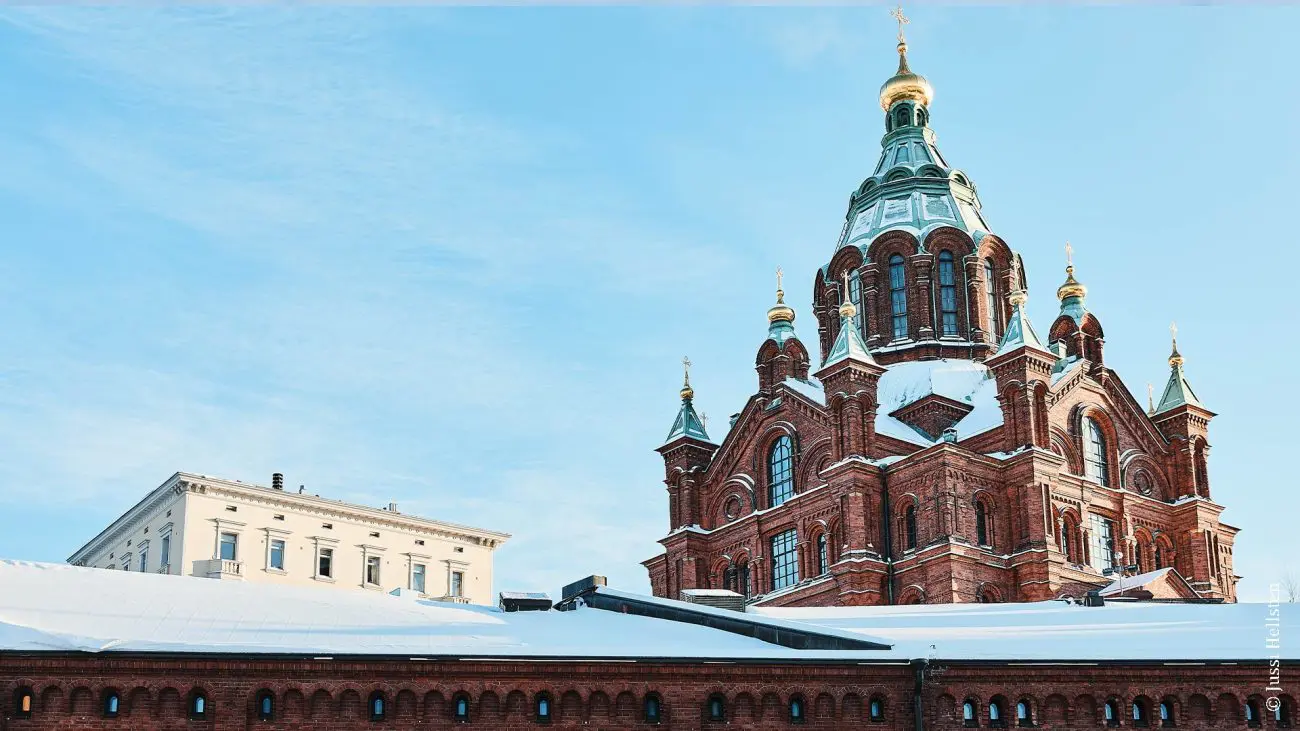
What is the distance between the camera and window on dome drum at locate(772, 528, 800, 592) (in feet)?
235

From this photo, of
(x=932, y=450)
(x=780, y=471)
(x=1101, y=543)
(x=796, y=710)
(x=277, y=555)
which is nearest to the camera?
(x=796, y=710)

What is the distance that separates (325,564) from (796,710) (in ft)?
157

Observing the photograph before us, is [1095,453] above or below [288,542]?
above

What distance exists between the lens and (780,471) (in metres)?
74.6

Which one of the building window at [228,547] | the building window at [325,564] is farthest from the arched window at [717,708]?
the building window at [325,564]

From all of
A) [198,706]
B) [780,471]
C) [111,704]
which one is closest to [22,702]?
[111,704]

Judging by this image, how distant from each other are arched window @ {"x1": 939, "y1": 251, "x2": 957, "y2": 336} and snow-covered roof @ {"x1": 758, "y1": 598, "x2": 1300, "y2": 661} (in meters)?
28.4

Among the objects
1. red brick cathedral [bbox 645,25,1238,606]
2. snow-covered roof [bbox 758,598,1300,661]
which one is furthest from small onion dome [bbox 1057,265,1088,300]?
snow-covered roof [bbox 758,598,1300,661]

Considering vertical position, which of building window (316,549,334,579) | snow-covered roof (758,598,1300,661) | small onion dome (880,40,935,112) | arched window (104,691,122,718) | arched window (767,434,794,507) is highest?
small onion dome (880,40,935,112)

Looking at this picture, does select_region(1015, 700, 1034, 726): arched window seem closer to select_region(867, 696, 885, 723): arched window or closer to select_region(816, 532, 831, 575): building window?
select_region(867, 696, 885, 723): arched window

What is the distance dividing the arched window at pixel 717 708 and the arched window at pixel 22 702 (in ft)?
48.9

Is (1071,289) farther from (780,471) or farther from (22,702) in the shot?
(22,702)

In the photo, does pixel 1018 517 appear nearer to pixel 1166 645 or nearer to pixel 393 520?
pixel 1166 645

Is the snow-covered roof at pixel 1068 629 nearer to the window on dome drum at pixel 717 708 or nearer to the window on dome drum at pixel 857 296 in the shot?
the window on dome drum at pixel 717 708
